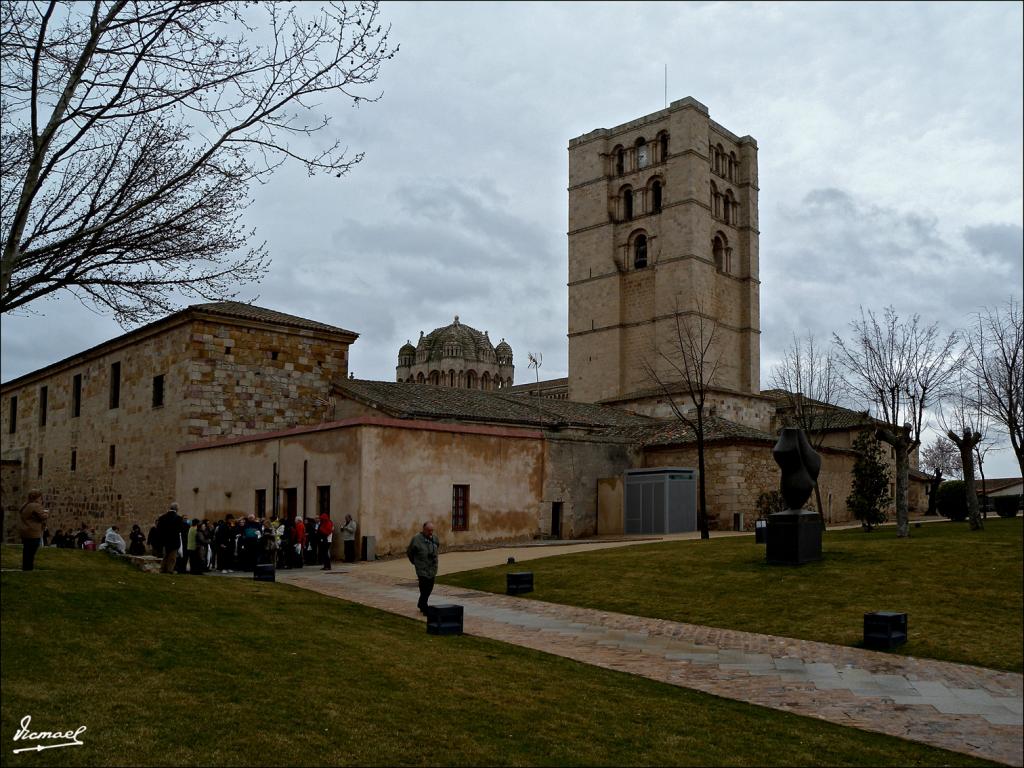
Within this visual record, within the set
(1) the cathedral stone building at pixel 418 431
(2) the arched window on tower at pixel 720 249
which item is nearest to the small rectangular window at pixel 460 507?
(1) the cathedral stone building at pixel 418 431

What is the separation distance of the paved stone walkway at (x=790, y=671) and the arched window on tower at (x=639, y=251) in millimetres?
42631

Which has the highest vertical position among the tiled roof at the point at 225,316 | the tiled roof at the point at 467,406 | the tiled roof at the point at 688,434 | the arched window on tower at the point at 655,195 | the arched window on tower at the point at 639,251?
the arched window on tower at the point at 655,195

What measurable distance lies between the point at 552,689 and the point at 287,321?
26.5 metres

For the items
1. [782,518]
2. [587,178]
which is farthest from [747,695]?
[587,178]

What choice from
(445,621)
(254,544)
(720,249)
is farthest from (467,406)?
(720,249)

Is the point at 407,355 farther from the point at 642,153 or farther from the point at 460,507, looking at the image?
the point at 460,507

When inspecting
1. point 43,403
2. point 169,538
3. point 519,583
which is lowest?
point 519,583

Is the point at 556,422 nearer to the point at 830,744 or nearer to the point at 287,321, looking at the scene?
the point at 287,321

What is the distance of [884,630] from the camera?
11406 mm

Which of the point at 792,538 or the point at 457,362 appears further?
the point at 457,362

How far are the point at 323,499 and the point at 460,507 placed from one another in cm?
403

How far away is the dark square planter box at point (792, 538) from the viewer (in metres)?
16.8

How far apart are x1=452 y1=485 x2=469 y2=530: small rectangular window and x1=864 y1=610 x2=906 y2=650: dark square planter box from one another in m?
16.2

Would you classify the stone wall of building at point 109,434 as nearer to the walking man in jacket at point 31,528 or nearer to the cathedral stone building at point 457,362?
the walking man in jacket at point 31,528
